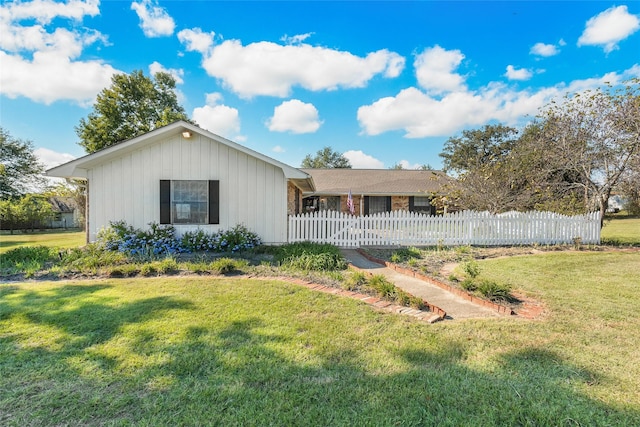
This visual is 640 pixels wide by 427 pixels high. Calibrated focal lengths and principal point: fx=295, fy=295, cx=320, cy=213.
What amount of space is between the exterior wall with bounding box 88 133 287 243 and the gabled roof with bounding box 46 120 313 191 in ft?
0.63

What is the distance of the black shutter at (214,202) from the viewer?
8461mm

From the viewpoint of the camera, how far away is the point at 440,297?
4.54 m

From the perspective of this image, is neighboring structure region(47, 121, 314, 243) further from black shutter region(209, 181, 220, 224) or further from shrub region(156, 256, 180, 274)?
shrub region(156, 256, 180, 274)

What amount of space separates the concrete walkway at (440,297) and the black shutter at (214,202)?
448cm

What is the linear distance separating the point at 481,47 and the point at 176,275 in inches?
505

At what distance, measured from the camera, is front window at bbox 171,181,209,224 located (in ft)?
28.0

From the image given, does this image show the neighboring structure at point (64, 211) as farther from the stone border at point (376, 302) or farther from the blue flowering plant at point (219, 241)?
the stone border at point (376, 302)

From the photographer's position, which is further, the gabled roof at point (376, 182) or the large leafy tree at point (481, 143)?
the large leafy tree at point (481, 143)

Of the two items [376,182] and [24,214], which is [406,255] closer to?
[376,182]

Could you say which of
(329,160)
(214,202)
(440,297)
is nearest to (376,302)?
(440,297)

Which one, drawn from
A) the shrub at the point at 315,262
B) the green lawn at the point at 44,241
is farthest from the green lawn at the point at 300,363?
the green lawn at the point at 44,241

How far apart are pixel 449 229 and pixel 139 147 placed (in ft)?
32.6

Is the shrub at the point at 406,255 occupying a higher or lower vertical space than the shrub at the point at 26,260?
lower

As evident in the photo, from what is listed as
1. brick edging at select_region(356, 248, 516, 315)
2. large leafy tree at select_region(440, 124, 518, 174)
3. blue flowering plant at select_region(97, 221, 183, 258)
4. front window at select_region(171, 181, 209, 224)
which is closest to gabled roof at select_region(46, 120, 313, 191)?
front window at select_region(171, 181, 209, 224)
